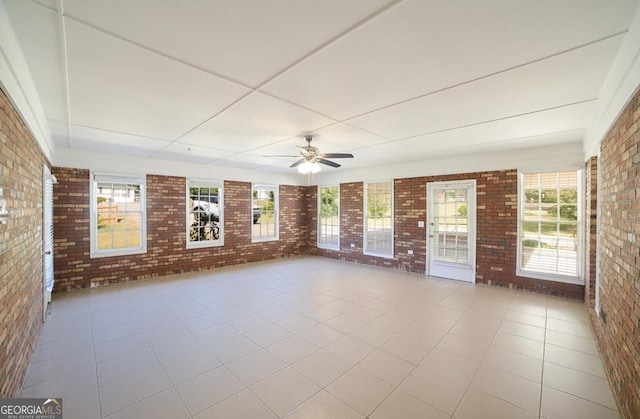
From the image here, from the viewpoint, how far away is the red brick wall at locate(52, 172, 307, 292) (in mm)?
4918

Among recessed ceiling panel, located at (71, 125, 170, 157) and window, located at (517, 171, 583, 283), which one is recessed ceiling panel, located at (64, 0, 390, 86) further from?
window, located at (517, 171, 583, 283)

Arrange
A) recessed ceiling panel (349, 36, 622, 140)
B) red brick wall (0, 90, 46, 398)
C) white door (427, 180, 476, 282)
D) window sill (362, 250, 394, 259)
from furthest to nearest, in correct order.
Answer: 1. window sill (362, 250, 394, 259)
2. white door (427, 180, 476, 282)
3. recessed ceiling panel (349, 36, 622, 140)
4. red brick wall (0, 90, 46, 398)

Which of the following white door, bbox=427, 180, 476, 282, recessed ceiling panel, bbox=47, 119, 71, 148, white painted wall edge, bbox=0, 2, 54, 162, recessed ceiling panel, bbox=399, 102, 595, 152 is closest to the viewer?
white painted wall edge, bbox=0, 2, 54, 162

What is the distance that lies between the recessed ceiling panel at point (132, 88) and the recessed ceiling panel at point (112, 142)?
1.36 ft

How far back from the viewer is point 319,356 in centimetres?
276

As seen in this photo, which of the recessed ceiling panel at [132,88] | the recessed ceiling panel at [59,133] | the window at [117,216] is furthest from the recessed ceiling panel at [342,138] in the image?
the window at [117,216]

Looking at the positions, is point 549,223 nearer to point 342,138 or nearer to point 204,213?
point 342,138

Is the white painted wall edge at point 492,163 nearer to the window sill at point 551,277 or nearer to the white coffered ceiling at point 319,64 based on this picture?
the white coffered ceiling at point 319,64

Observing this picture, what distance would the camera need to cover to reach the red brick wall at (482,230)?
16.6 feet

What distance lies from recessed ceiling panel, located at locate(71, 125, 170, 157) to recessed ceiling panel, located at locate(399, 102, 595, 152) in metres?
4.20

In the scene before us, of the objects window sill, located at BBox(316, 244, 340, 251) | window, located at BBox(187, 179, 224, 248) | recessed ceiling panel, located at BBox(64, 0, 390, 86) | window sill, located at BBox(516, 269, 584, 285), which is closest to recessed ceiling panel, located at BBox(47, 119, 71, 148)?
window, located at BBox(187, 179, 224, 248)

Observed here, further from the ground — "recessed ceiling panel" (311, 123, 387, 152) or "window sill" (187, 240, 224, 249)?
"recessed ceiling panel" (311, 123, 387, 152)

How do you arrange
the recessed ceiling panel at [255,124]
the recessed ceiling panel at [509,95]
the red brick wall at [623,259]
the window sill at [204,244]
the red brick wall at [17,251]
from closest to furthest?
the red brick wall at [623,259] → the red brick wall at [17,251] → the recessed ceiling panel at [509,95] → the recessed ceiling panel at [255,124] → the window sill at [204,244]

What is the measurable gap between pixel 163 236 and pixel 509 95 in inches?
256
